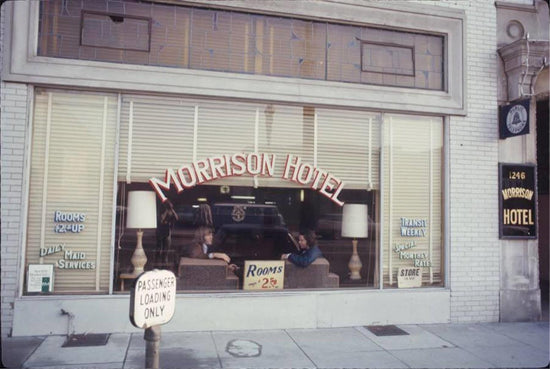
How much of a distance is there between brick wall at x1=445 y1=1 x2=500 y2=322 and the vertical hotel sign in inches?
5.3

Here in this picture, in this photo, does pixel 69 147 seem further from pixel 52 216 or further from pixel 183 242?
pixel 183 242

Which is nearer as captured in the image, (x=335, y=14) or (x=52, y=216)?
(x=52, y=216)

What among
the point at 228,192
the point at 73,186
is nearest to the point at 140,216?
the point at 73,186

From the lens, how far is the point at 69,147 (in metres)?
6.29

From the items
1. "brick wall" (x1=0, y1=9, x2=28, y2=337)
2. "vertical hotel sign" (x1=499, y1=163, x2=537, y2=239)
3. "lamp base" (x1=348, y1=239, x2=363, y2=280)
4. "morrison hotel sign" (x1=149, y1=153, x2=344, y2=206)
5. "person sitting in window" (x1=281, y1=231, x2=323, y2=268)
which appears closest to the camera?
"brick wall" (x1=0, y1=9, x2=28, y2=337)

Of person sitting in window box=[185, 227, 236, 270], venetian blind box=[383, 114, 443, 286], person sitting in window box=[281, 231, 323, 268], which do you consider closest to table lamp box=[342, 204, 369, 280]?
venetian blind box=[383, 114, 443, 286]

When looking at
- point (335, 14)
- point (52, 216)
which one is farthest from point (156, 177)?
point (335, 14)

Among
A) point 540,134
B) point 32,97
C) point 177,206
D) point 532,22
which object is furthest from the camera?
point 540,134

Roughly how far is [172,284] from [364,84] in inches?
181

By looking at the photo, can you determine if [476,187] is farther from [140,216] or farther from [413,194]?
[140,216]

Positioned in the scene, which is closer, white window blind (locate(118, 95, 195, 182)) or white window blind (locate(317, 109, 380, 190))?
white window blind (locate(118, 95, 195, 182))

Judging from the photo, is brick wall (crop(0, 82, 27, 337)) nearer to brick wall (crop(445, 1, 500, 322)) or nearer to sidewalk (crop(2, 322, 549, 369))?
sidewalk (crop(2, 322, 549, 369))

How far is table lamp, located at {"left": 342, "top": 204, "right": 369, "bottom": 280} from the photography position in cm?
727

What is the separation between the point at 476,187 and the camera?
739cm
